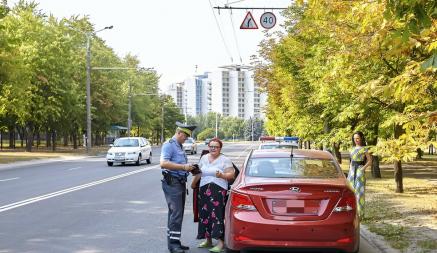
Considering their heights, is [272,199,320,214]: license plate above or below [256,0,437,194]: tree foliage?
below

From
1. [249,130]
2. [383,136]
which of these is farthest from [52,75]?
[249,130]

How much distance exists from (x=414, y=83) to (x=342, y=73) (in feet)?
9.16

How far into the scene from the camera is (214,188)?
7.75m

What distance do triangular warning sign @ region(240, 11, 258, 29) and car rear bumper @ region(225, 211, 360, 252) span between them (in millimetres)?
11310

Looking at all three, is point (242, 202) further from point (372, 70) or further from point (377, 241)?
point (372, 70)

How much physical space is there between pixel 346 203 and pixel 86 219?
5.71 m

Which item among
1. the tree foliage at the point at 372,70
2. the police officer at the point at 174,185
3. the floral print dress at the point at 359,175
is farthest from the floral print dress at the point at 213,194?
the floral print dress at the point at 359,175

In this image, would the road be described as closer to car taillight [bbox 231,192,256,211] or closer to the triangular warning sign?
car taillight [bbox 231,192,256,211]

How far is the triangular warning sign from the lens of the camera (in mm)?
17406

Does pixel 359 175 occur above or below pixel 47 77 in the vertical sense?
below

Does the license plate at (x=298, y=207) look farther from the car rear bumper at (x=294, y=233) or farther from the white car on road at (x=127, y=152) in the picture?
the white car on road at (x=127, y=152)

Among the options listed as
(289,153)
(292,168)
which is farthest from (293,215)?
(289,153)

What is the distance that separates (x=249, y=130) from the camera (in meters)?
183

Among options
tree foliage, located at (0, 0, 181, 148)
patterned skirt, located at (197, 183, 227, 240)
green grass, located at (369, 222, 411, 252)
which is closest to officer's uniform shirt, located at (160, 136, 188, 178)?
patterned skirt, located at (197, 183, 227, 240)
